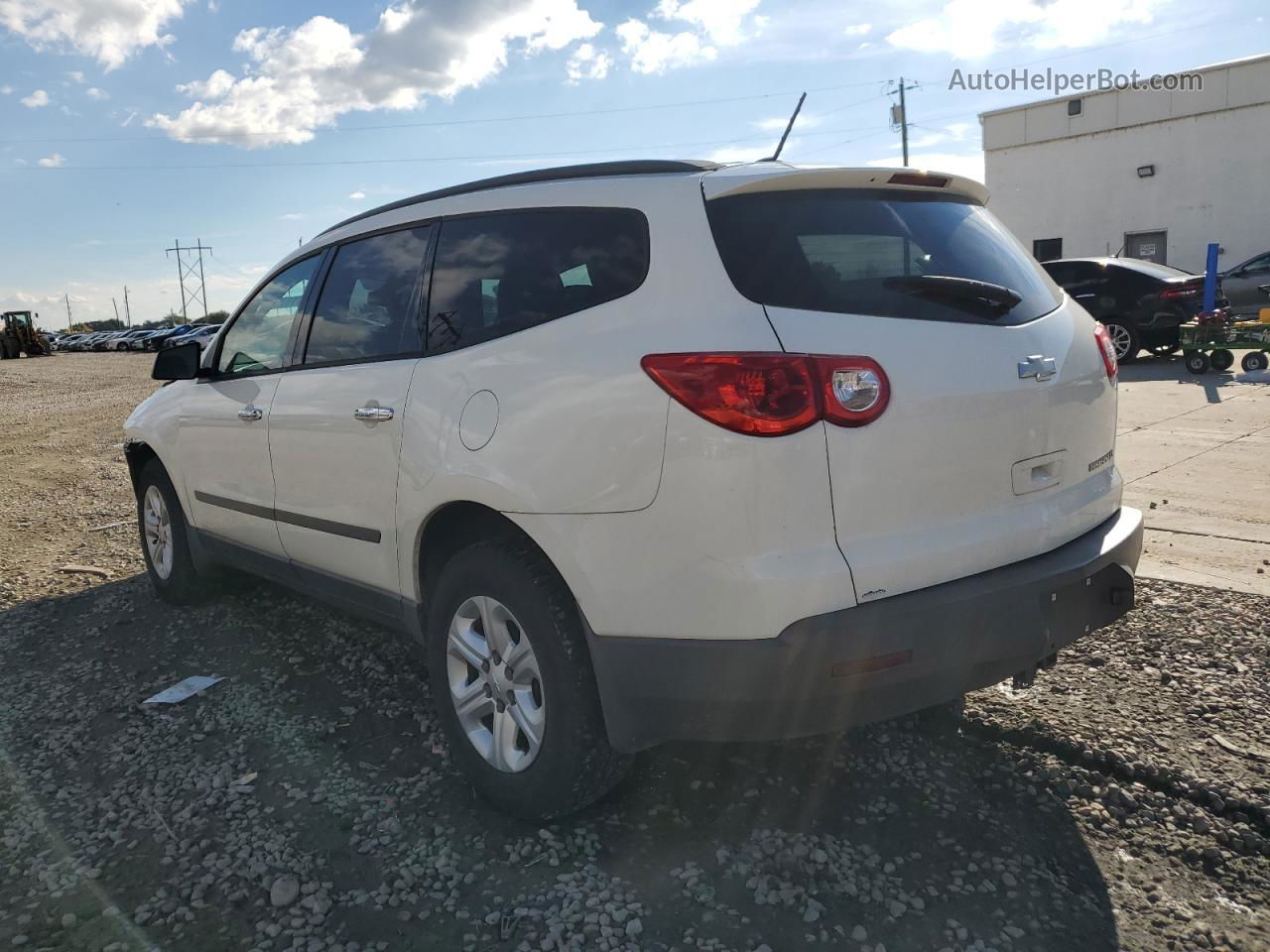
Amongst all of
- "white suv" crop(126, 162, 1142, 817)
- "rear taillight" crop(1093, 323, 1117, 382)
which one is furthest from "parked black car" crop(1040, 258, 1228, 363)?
"white suv" crop(126, 162, 1142, 817)

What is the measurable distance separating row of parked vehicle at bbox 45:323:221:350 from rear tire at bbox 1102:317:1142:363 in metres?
43.9

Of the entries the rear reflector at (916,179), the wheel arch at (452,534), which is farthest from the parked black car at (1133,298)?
the wheel arch at (452,534)

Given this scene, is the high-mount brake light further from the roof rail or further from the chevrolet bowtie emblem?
the roof rail

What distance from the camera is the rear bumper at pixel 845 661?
2271mm

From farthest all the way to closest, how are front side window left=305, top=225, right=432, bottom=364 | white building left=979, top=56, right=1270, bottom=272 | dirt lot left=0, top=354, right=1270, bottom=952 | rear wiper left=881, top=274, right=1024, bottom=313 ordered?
white building left=979, top=56, right=1270, bottom=272
front side window left=305, top=225, right=432, bottom=364
rear wiper left=881, top=274, right=1024, bottom=313
dirt lot left=0, top=354, right=1270, bottom=952

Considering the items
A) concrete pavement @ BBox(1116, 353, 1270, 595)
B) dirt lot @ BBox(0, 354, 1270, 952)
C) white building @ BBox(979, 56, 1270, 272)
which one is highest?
white building @ BBox(979, 56, 1270, 272)

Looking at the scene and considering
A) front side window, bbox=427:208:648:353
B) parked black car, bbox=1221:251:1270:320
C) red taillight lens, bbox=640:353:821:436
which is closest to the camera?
red taillight lens, bbox=640:353:821:436

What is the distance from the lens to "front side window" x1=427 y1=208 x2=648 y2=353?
8.78ft

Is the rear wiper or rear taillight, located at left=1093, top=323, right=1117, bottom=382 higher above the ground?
the rear wiper

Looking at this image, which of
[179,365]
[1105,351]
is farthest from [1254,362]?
[179,365]

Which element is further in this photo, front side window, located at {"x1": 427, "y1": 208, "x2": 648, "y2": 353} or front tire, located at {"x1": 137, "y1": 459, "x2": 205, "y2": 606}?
front tire, located at {"x1": 137, "y1": 459, "x2": 205, "y2": 606}

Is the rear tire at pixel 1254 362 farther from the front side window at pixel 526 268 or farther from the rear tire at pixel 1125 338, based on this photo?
the front side window at pixel 526 268

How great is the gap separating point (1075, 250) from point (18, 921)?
32.2 m

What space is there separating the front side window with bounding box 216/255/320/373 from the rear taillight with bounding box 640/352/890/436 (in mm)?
2338
